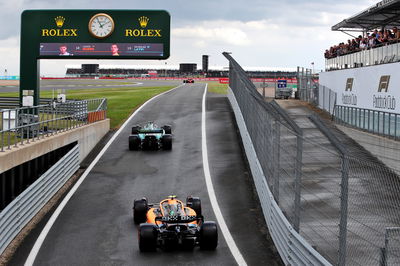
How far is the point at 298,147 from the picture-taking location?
9289 mm

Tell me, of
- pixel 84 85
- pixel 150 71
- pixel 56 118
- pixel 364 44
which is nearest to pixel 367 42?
pixel 364 44

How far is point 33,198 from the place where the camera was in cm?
1516

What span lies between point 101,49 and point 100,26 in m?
1.02

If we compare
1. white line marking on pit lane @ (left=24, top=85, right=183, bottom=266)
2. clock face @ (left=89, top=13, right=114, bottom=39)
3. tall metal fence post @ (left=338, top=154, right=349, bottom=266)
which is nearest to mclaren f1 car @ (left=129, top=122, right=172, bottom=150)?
white line marking on pit lane @ (left=24, top=85, right=183, bottom=266)

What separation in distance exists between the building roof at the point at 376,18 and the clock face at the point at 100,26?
14.8 metres

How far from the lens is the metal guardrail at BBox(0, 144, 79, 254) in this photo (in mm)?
12758

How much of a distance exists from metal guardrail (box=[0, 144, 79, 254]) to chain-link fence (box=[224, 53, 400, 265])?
5906 mm

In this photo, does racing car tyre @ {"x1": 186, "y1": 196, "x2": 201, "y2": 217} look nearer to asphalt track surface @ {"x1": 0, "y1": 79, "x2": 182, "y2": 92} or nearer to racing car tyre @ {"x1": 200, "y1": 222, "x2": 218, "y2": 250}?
racing car tyre @ {"x1": 200, "y1": 222, "x2": 218, "y2": 250}

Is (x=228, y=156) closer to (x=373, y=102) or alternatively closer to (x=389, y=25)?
(x=373, y=102)

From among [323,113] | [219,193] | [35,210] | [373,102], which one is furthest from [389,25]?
[35,210]

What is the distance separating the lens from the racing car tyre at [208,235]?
1183cm

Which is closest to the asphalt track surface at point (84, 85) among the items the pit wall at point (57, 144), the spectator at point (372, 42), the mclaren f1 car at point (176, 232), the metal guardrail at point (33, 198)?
the pit wall at point (57, 144)

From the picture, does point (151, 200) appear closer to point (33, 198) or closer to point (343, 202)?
point (33, 198)

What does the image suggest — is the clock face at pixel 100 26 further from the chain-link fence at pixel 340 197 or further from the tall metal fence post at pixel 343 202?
the tall metal fence post at pixel 343 202
